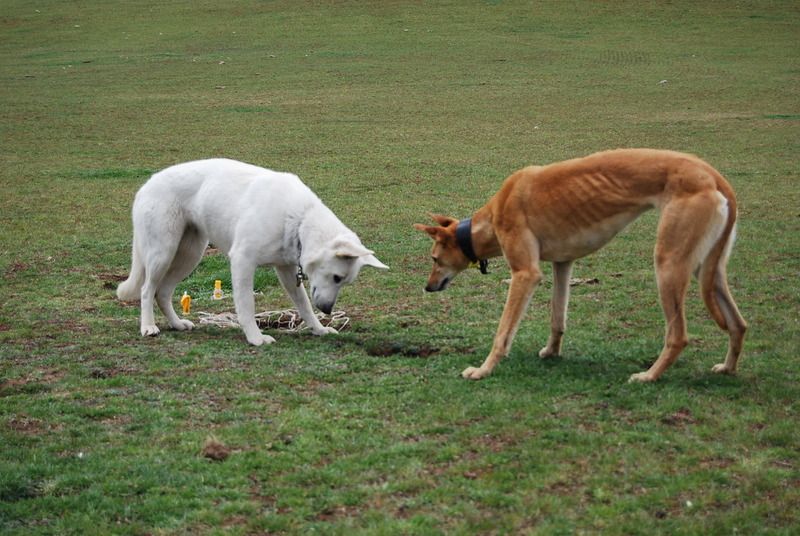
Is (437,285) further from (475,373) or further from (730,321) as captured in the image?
(730,321)

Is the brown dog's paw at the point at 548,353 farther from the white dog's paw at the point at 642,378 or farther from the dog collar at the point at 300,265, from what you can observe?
the dog collar at the point at 300,265

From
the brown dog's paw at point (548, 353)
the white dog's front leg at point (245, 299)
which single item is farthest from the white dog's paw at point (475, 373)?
the white dog's front leg at point (245, 299)

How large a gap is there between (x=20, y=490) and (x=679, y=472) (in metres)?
3.32

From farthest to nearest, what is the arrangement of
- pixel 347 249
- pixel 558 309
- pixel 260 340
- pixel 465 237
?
pixel 260 340
pixel 347 249
pixel 465 237
pixel 558 309

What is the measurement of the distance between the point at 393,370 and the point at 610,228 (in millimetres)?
1758

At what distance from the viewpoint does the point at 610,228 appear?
23.4 ft

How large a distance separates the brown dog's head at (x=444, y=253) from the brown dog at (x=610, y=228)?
0.06 ft

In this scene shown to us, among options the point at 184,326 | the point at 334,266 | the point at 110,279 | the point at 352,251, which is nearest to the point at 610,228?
the point at 352,251

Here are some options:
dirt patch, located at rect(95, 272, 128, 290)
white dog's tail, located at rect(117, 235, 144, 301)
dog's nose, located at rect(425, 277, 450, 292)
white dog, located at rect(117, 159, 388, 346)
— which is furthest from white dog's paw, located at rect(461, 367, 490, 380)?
dirt patch, located at rect(95, 272, 128, 290)

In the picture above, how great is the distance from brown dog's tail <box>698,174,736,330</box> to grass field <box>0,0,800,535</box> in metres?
0.47

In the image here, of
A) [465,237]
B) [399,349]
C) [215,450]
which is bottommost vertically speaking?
[399,349]

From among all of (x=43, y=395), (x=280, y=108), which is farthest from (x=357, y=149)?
(x=43, y=395)

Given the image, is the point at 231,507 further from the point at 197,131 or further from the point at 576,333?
the point at 197,131

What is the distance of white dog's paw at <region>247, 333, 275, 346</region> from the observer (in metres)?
8.31
